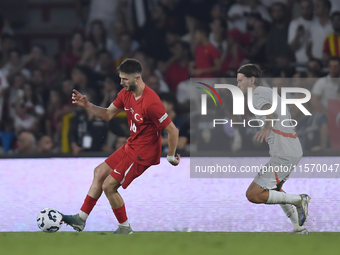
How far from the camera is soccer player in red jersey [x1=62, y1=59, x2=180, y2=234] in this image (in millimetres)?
5262

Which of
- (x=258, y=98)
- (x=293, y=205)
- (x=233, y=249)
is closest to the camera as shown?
(x=233, y=249)

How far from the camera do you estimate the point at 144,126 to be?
540 cm

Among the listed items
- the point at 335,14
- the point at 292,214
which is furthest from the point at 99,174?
the point at 335,14

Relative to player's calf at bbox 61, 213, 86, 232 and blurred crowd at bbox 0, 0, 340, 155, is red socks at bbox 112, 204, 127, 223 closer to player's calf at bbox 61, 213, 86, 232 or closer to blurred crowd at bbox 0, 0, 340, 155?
player's calf at bbox 61, 213, 86, 232

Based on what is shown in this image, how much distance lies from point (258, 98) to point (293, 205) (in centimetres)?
109

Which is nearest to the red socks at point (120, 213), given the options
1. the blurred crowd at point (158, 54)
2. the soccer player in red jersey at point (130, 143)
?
the soccer player in red jersey at point (130, 143)

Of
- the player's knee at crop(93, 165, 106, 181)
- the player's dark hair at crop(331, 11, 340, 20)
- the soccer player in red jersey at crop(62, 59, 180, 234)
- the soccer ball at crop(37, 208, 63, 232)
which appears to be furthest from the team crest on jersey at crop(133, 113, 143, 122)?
the player's dark hair at crop(331, 11, 340, 20)

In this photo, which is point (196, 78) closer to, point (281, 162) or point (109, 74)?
point (109, 74)

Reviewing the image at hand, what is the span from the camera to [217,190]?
19.5 feet

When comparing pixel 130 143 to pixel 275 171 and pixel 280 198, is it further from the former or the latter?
pixel 280 198

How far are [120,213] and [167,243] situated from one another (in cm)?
60

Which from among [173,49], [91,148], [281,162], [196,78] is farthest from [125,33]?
[281,162]

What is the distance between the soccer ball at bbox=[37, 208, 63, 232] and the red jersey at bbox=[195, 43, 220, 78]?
3.08 m

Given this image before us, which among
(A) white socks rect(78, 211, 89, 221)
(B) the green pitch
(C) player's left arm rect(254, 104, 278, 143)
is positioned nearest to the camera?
(B) the green pitch
